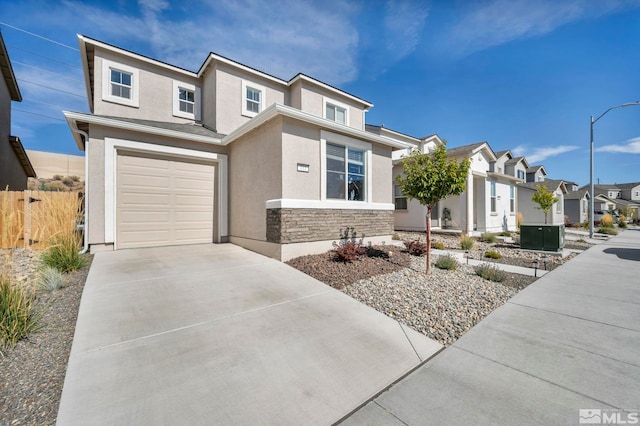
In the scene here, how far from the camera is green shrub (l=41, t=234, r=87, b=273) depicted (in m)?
5.23

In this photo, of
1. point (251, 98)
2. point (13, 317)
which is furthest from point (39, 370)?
point (251, 98)

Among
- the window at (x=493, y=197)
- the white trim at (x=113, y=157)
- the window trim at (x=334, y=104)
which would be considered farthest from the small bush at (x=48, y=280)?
the window at (x=493, y=197)

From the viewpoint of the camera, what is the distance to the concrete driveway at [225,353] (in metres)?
2.05

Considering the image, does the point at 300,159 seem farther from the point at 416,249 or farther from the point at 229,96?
the point at 229,96

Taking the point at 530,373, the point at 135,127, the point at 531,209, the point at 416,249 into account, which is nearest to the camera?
the point at 530,373

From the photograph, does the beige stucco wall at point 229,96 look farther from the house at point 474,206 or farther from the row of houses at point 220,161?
the house at point 474,206

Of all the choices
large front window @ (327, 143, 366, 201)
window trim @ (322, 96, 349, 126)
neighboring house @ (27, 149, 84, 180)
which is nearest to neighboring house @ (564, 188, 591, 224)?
window trim @ (322, 96, 349, 126)

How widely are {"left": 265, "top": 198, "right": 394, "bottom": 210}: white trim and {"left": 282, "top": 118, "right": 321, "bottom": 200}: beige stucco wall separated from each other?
0.15 metres

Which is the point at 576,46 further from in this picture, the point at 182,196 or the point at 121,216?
the point at 121,216

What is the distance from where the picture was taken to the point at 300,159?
23.7 ft

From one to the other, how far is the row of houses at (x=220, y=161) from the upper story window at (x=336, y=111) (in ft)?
1.17

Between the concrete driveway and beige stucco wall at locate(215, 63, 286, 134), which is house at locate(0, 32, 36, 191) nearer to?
beige stucco wall at locate(215, 63, 286, 134)

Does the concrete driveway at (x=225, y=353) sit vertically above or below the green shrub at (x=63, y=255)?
below

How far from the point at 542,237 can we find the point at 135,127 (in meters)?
14.4
